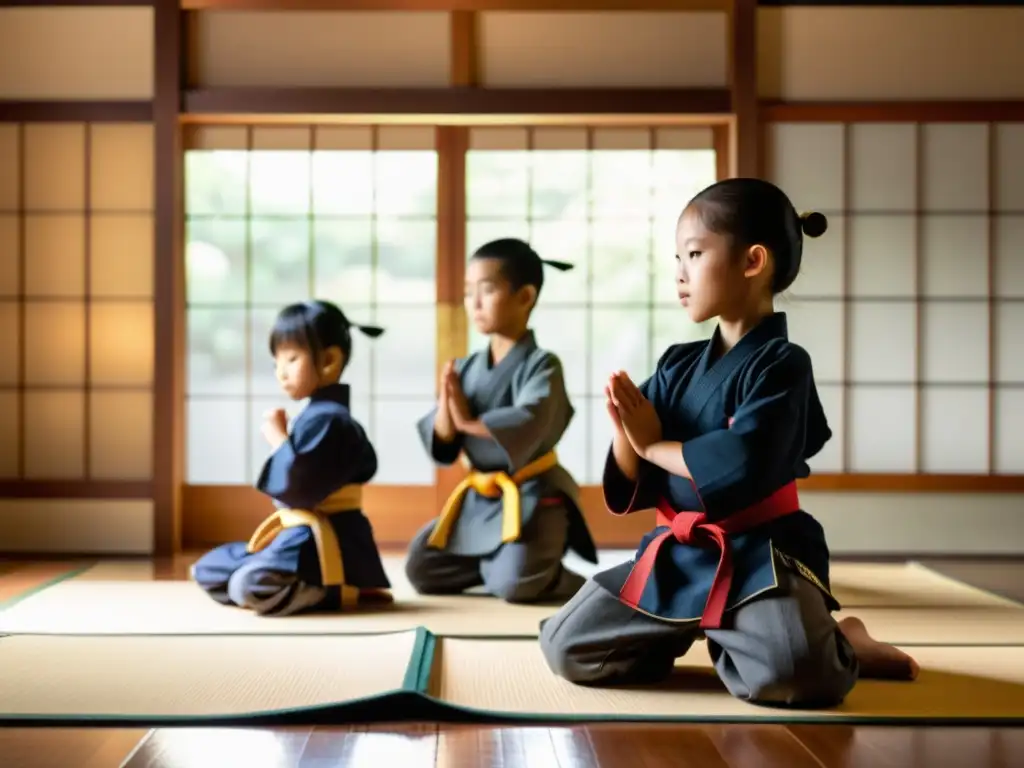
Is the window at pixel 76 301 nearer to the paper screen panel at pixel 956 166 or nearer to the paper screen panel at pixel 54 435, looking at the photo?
the paper screen panel at pixel 54 435

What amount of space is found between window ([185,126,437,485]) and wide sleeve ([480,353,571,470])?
1591 millimetres

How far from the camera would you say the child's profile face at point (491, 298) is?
→ 3.92m

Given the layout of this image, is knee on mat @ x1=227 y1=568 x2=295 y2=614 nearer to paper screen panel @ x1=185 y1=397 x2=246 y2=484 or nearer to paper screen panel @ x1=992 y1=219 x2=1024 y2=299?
paper screen panel @ x1=185 y1=397 x2=246 y2=484

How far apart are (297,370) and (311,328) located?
0.44 ft

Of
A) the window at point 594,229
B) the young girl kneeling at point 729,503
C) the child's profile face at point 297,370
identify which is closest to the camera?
the young girl kneeling at point 729,503

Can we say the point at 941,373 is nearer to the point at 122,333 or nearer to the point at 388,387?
the point at 388,387

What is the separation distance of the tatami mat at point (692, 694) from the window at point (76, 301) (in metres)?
2.81

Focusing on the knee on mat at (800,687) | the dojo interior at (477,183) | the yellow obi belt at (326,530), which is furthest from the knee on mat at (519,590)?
the knee on mat at (800,687)

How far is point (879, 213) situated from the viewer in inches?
208

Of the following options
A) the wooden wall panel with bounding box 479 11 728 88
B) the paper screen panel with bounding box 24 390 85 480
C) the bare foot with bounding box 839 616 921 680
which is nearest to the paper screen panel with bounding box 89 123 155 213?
the paper screen panel with bounding box 24 390 85 480

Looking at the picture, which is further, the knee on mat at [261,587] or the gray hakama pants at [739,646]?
the knee on mat at [261,587]

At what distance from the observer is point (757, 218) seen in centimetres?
255

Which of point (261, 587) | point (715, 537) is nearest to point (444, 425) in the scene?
point (261, 587)

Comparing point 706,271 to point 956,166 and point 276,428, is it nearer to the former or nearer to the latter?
point 276,428
